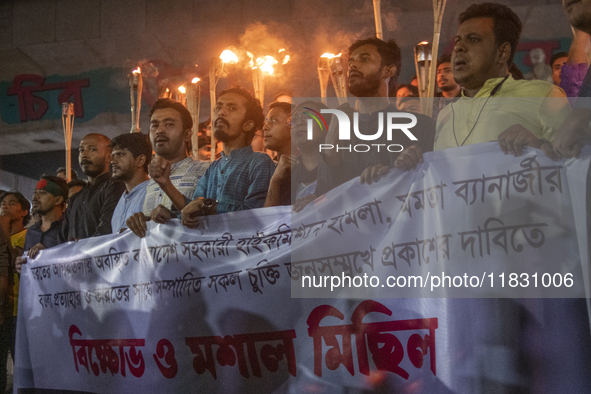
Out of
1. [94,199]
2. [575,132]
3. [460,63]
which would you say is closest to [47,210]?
[94,199]

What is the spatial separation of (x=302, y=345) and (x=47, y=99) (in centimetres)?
763

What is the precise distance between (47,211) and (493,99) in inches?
129

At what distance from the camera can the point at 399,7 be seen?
6309 millimetres

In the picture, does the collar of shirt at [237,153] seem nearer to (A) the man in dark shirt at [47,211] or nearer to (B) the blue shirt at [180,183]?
(B) the blue shirt at [180,183]

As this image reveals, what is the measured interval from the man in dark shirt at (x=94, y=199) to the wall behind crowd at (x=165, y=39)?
2715mm

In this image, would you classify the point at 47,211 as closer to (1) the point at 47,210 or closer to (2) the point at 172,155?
(1) the point at 47,210

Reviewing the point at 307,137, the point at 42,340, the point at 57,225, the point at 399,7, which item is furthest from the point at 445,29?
the point at 42,340

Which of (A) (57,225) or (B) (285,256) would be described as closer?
(B) (285,256)

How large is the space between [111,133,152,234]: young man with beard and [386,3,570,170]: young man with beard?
5.80 ft

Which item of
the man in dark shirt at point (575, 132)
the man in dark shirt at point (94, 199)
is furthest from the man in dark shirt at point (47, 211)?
the man in dark shirt at point (575, 132)

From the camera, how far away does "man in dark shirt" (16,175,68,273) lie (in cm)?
354

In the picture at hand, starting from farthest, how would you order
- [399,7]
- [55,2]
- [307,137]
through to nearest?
[55,2] → [399,7] → [307,137]

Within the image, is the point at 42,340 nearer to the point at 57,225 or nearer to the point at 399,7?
the point at 57,225

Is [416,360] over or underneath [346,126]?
underneath
